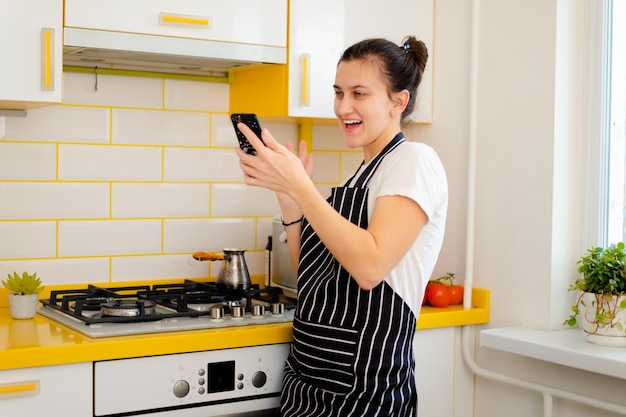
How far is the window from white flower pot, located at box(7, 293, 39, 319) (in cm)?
167

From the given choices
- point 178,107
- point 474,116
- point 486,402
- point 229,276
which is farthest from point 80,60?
point 486,402

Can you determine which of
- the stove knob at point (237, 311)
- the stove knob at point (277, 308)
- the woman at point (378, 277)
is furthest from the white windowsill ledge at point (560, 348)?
the stove knob at point (237, 311)

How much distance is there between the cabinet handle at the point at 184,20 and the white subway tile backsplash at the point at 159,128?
43cm

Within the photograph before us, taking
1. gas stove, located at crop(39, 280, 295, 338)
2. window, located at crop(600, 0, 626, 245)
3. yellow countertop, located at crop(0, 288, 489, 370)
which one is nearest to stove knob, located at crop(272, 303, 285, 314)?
gas stove, located at crop(39, 280, 295, 338)

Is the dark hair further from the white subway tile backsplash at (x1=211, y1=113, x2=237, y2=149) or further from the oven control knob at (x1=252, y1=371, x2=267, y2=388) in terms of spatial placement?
the white subway tile backsplash at (x1=211, y1=113, x2=237, y2=149)

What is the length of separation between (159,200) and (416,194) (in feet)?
3.88

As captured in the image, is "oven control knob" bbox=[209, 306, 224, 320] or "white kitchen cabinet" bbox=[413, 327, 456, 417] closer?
"oven control knob" bbox=[209, 306, 224, 320]

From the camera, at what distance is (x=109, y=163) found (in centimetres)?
265

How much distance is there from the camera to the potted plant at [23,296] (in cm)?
230

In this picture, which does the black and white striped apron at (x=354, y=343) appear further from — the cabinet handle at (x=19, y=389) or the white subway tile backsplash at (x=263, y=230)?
the white subway tile backsplash at (x=263, y=230)

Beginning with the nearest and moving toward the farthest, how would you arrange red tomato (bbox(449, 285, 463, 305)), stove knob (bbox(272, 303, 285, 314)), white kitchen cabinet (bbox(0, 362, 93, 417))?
white kitchen cabinet (bbox(0, 362, 93, 417)), stove knob (bbox(272, 303, 285, 314)), red tomato (bbox(449, 285, 463, 305))

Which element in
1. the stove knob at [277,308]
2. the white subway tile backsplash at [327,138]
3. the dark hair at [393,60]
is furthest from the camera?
the white subway tile backsplash at [327,138]

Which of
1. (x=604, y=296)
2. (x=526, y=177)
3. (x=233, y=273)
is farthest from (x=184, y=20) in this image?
(x=604, y=296)

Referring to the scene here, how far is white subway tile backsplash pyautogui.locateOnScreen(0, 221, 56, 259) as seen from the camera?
8.21 ft
